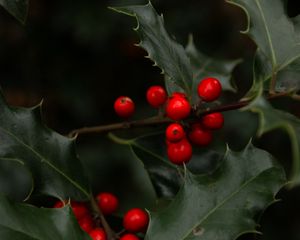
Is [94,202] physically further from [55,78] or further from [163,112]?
[55,78]

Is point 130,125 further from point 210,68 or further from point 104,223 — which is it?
point 210,68

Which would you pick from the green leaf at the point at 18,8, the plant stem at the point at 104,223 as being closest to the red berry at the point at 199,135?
the plant stem at the point at 104,223

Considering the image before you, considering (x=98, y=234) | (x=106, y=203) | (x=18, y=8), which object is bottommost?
(x=106, y=203)

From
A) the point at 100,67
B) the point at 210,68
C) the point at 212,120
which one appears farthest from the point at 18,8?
the point at 100,67

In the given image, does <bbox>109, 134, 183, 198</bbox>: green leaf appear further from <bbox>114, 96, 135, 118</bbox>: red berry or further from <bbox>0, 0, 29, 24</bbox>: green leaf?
<bbox>0, 0, 29, 24</bbox>: green leaf

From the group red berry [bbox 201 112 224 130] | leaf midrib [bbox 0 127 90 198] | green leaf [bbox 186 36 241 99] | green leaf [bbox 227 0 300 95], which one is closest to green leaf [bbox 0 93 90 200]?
leaf midrib [bbox 0 127 90 198]

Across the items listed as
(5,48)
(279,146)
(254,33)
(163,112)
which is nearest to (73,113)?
(5,48)

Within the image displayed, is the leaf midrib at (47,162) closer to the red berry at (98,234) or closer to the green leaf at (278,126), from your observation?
the red berry at (98,234)
